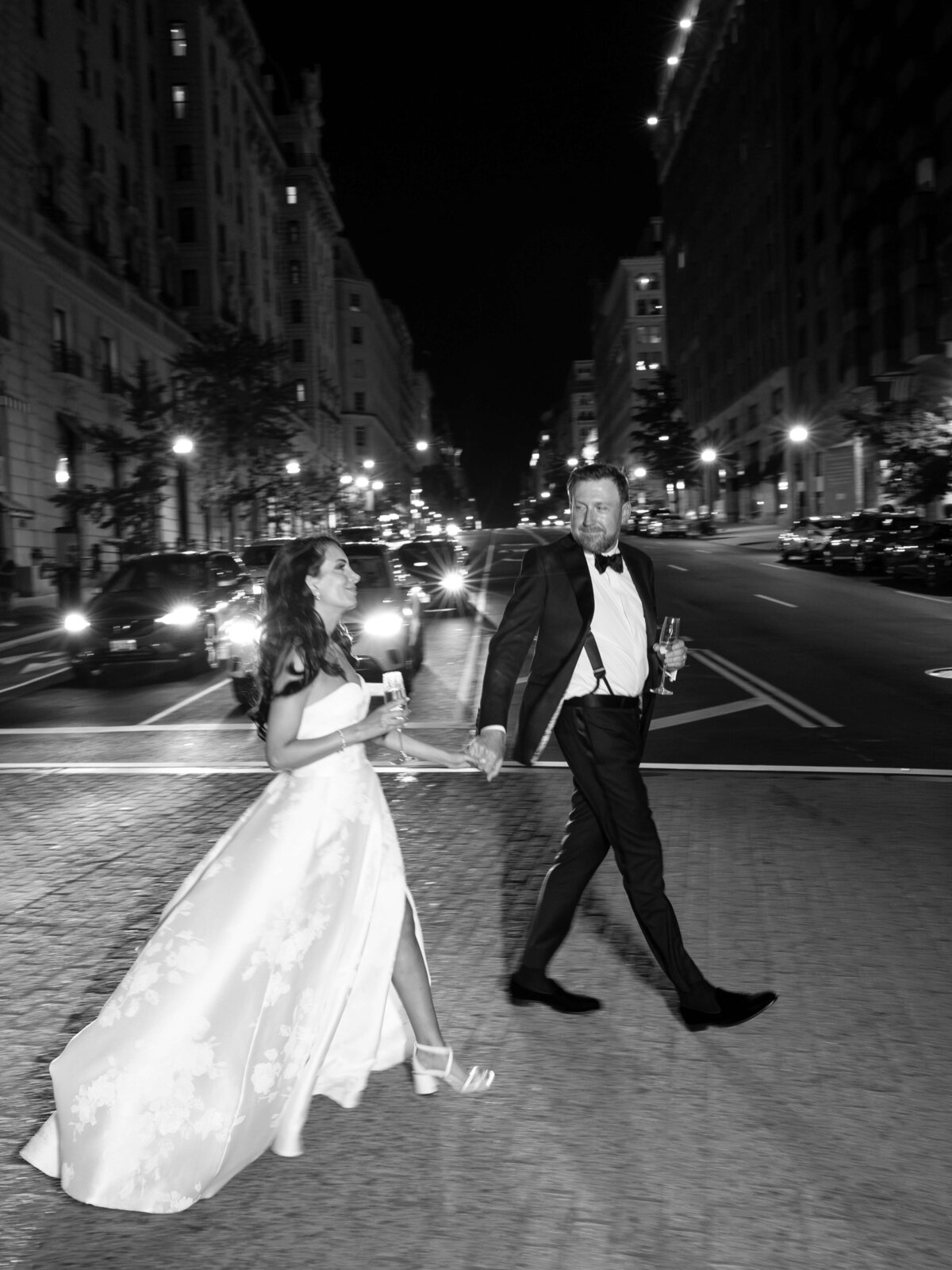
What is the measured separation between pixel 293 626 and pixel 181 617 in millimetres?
14874

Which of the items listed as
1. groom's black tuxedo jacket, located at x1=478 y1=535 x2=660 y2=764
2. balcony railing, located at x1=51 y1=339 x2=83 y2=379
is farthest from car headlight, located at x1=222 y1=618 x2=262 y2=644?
balcony railing, located at x1=51 y1=339 x2=83 y2=379

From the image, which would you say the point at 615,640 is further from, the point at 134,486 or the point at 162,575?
the point at 134,486

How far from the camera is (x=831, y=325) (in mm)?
63812

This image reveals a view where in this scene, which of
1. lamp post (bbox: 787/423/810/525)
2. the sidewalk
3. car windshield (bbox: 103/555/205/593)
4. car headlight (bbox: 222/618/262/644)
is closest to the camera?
→ the sidewalk

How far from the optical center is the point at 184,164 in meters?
66.4

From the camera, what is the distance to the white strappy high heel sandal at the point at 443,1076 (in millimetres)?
4055

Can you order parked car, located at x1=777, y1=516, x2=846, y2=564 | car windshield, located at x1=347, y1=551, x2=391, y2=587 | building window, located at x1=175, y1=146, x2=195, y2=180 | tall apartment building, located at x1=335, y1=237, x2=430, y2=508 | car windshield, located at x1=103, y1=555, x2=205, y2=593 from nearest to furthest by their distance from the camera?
car windshield, located at x1=347, y1=551, x2=391, y2=587, car windshield, located at x1=103, y1=555, x2=205, y2=593, parked car, located at x1=777, y1=516, x2=846, y2=564, building window, located at x1=175, y1=146, x2=195, y2=180, tall apartment building, located at x1=335, y1=237, x2=430, y2=508

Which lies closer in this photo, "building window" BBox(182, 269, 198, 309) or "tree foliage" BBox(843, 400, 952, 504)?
"tree foliage" BBox(843, 400, 952, 504)

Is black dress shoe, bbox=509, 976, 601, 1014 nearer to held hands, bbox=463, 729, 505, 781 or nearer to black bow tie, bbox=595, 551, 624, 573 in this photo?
held hands, bbox=463, 729, 505, 781

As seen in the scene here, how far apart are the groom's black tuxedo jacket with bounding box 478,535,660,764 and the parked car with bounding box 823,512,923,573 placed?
107 ft

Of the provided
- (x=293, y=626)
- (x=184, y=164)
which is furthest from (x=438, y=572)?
(x=184, y=164)

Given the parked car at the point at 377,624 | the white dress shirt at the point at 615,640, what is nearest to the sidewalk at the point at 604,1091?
the white dress shirt at the point at 615,640

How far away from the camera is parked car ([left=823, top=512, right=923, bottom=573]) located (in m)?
36.9

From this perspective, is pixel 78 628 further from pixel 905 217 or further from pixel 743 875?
pixel 905 217
